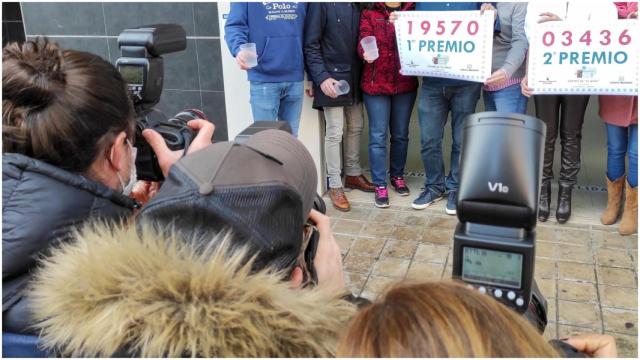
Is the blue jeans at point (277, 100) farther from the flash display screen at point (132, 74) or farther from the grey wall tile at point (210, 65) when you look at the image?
Result: the flash display screen at point (132, 74)

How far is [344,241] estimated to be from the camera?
4.23 metres

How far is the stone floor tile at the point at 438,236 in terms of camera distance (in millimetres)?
4148

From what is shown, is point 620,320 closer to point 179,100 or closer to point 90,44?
point 179,100

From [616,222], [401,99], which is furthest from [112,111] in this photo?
[616,222]

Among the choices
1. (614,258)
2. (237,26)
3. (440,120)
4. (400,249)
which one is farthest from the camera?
(440,120)

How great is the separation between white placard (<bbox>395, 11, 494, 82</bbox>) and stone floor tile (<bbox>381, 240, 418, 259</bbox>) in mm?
1180

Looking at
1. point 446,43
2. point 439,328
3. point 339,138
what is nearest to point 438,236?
point 339,138

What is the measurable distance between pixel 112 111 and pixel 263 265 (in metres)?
0.53

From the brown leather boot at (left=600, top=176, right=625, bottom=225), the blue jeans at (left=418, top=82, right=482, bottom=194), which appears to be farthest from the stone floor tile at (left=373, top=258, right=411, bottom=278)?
the brown leather boot at (left=600, top=176, right=625, bottom=225)

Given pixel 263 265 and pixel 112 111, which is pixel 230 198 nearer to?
pixel 263 265

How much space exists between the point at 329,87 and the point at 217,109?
5.18ft

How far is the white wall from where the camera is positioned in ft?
15.5

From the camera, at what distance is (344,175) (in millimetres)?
5301

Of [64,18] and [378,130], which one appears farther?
[64,18]
